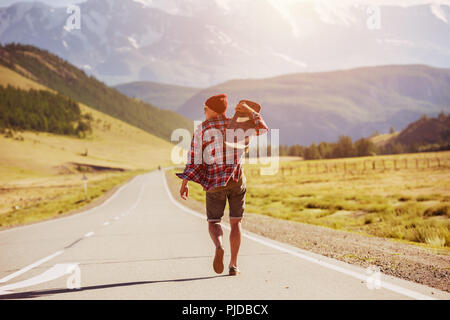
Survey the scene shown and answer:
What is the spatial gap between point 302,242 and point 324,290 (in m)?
4.31

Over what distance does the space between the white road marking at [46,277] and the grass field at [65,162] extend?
21.7 m

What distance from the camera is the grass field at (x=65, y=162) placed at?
38747mm

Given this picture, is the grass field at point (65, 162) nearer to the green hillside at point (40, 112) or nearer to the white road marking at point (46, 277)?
the green hillside at point (40, 112)

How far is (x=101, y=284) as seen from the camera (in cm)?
532

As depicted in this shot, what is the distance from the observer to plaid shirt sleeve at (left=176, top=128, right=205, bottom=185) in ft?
17.6

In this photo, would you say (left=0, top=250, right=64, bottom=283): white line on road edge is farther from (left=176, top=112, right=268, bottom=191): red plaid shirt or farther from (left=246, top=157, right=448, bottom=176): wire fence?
(left=246, top=157, right=448, bottom=176): wire fence

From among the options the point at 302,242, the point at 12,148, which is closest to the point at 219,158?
the point at 302,242

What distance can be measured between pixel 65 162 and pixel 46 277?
3890 inches

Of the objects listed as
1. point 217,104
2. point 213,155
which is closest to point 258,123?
point 217,104

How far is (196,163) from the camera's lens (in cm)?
539

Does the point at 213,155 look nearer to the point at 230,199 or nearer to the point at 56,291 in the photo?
the point at 230,199

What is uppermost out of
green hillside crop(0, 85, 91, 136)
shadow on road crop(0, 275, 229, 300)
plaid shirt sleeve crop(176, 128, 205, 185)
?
green hillside crop(0, 85, 91, 136)

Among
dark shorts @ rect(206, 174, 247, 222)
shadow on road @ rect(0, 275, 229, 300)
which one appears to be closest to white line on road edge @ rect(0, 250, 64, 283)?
shadow on road @ rect(0, 275, 229, 300)

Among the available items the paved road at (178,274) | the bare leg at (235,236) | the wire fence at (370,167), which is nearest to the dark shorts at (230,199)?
the bare leg at (235,236)
